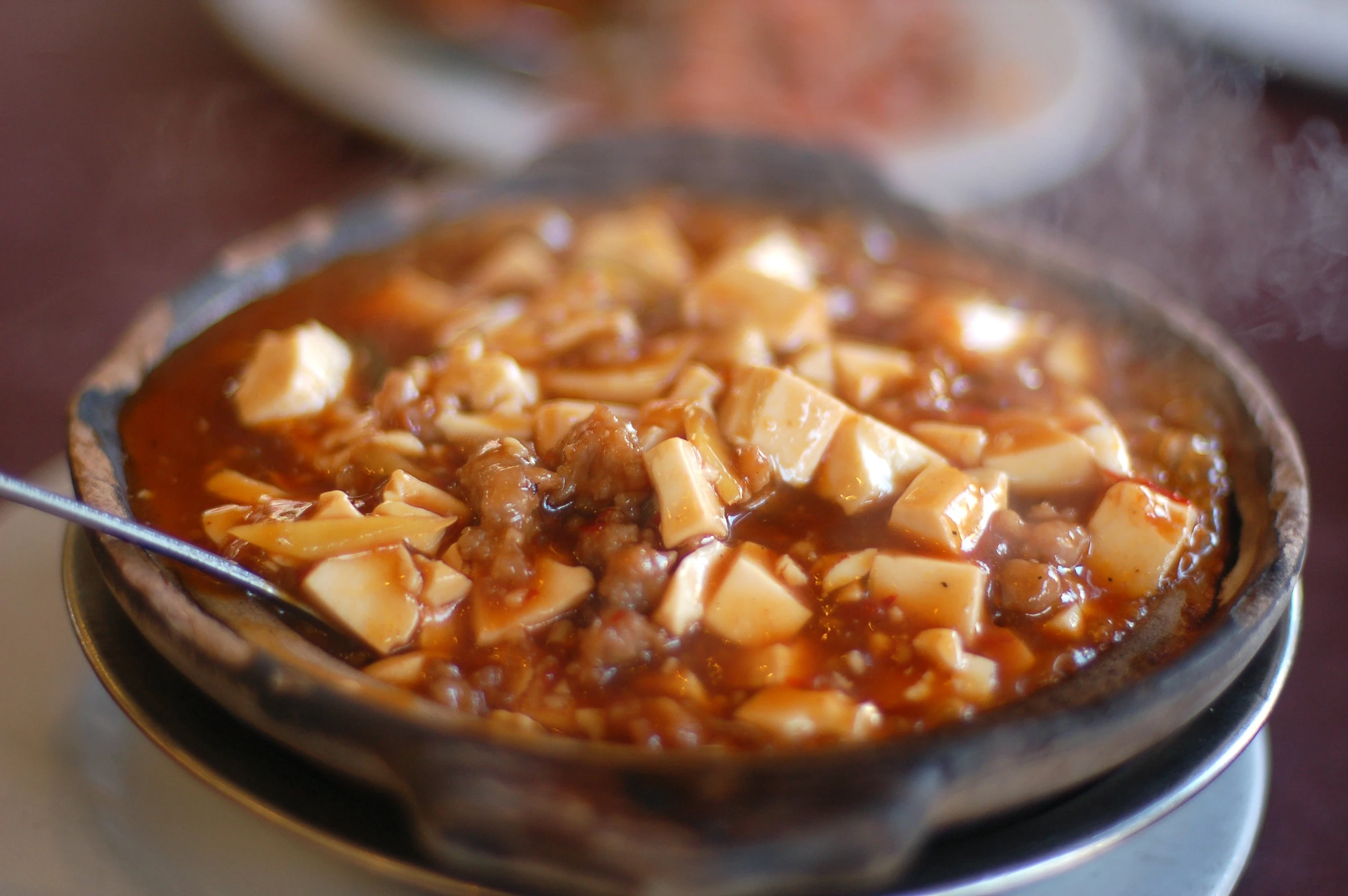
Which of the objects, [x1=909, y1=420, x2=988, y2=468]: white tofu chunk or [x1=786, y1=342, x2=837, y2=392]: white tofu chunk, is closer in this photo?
[x1=909, y1=420, x2=988, y2=468]: white tofu chunk

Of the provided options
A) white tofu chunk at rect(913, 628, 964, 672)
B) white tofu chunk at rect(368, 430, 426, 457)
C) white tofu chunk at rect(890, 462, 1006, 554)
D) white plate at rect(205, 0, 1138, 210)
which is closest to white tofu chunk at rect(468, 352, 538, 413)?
white tofu chunk at rect(368, 430, 426, 457)

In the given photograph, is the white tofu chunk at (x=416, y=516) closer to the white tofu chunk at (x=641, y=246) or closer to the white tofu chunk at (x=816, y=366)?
the white tofu chunk at (x=816, y=366)

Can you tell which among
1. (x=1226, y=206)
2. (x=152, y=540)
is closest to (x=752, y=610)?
(x=152, y=540)

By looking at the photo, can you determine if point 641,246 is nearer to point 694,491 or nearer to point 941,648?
point 694,491

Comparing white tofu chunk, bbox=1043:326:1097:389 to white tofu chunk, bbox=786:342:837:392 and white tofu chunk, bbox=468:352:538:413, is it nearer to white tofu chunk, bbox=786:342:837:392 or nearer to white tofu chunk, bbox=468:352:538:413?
white tofu chunk, bbox=786:342:837:392

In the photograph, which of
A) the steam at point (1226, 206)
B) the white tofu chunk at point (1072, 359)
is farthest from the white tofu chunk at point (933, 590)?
the steam at point (1226, 206)
